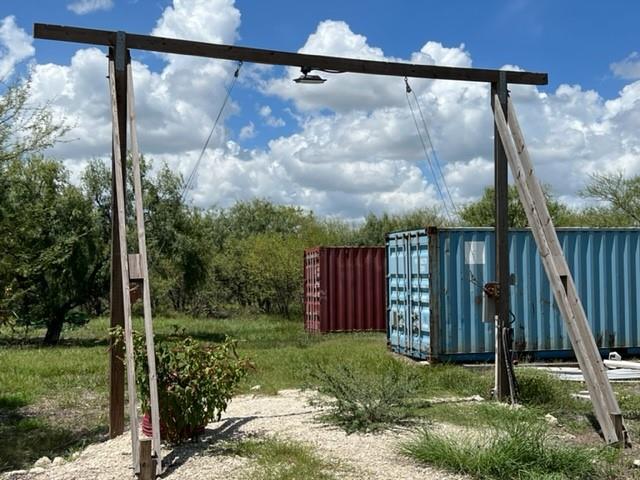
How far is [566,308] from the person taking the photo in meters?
7.58

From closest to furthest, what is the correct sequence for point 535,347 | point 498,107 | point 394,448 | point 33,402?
1. point 394,448
2. point 498,107
3. point 33,402
4. point 535,347

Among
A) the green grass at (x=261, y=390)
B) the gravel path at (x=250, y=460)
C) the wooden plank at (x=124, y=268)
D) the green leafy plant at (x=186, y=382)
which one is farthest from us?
the green grass at (x=261, y=390)

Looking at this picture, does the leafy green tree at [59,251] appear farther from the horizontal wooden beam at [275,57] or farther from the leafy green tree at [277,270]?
the leafy green tree at [277,270]

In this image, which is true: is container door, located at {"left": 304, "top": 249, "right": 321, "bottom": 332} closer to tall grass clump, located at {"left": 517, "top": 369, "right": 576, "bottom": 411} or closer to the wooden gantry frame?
tall grass clump, located at {"left": 517, "top": 369, "right": 576, "bottom": 411}

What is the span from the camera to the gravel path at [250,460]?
5691 millimetres

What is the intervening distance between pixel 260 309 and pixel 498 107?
2526 centimetres

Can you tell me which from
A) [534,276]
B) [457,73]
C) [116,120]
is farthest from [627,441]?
[534,276]

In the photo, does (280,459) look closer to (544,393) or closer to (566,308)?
(566,308)

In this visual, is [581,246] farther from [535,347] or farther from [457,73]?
[457,73]

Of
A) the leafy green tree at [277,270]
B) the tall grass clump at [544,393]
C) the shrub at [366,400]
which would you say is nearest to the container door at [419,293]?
the tall grass clump at [544,393]

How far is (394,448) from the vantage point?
20.9ft

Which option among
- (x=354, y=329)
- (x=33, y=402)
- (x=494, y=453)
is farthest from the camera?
(x=354, y=329)

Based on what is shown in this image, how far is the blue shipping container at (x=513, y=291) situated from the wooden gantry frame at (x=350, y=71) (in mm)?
3982

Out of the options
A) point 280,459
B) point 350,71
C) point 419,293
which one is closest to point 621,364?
point 419,293
